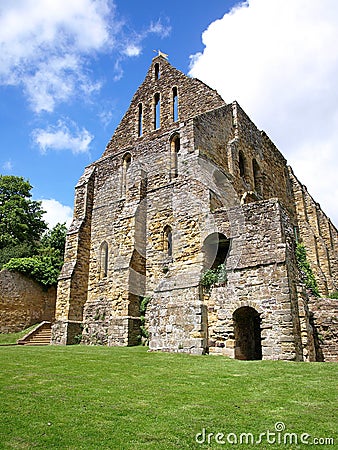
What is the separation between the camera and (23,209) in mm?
32281

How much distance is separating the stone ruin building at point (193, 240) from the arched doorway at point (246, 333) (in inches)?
1.9

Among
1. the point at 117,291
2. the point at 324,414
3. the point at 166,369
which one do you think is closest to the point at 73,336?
the point at 117,291

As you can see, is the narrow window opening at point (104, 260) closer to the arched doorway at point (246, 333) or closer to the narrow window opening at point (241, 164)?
the narrow window opening at point (241, 164)

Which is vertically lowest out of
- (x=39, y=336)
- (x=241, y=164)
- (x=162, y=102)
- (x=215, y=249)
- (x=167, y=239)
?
(x=39, y=336)

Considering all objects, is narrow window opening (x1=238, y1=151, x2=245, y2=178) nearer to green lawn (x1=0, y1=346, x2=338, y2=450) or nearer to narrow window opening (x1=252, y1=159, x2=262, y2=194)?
narrow window opening (x1=252, y1=159, x2=262, y2=194)

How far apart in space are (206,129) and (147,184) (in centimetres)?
401

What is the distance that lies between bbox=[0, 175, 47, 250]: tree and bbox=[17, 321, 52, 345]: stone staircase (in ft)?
29.5

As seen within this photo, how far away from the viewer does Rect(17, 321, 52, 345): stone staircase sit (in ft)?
67.3

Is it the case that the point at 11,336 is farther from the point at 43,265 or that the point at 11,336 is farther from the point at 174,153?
the point at 174,153

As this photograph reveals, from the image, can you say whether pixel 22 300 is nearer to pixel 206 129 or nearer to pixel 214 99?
pixel 206 129

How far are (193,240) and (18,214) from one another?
2106 cm

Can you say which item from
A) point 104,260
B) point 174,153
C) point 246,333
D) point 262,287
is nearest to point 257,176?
point 174,153

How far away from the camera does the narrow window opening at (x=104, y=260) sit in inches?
815

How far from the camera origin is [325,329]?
1291 centimetres
